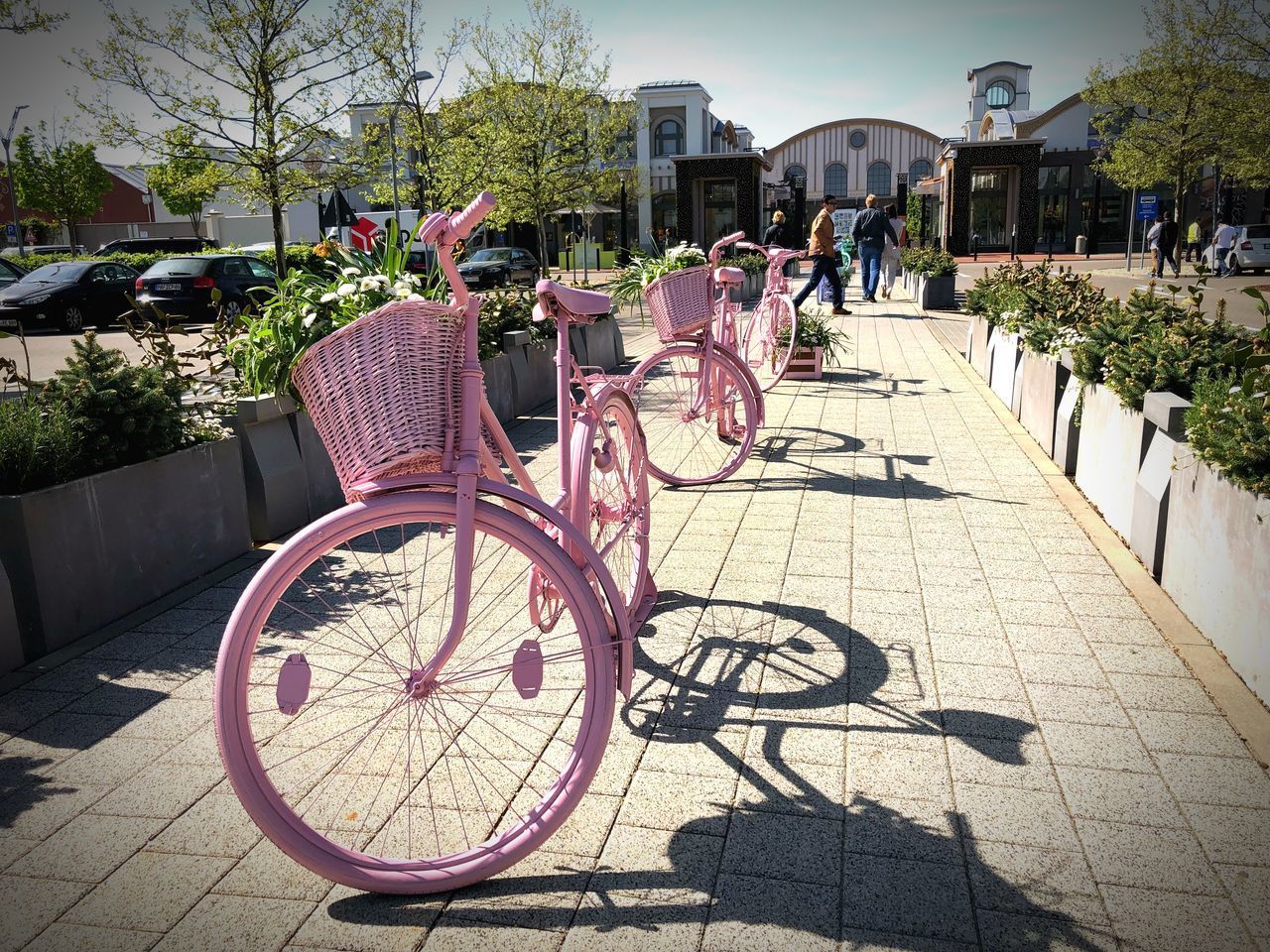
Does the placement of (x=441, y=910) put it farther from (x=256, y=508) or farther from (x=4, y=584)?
(x=256, y=508)

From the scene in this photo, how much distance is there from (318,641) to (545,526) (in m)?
1.52

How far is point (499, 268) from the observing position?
34719 mm

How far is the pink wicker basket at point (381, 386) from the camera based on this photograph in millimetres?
2266

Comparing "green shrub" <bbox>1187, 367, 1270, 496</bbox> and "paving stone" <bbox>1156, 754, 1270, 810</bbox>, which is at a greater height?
"green shrub" <bbox>1187, 367, 1270, 496</bbox>

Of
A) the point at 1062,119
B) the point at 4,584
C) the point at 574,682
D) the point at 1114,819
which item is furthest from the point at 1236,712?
the point at 1062,119

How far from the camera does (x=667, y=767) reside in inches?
Answer: 124

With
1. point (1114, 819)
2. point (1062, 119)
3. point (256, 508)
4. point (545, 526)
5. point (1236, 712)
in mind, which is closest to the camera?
point (1114, 819)

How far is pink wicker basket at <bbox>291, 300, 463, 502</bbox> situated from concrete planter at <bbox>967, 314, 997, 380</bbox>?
9.24 meters

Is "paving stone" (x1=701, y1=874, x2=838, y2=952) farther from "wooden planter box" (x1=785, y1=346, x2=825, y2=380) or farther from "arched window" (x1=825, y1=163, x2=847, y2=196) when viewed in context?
"arched window" (x1=825, y1=163, x2=847, y2=196)

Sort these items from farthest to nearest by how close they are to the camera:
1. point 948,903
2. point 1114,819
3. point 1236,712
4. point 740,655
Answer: point 740,655 → point 1236,712 → point 1114,819 → point 948,903

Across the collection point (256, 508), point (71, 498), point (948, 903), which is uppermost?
point (71, 498)

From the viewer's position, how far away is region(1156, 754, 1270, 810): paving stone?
9.52ft

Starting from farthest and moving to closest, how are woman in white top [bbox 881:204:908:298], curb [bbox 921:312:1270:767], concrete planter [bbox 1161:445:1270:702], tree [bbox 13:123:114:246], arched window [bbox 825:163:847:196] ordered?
arched window [bbox 825:163:847:196]
tree [bbox 13:123:114:246]
woman in white top [bbox 881:204:908:298]
concrete planter [bbox 1161:445:1270:702]
curb [bbox 921:312:1270:767]

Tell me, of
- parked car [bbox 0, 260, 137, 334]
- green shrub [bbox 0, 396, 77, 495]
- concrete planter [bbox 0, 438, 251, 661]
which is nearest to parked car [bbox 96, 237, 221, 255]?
parked car [bbox 0, 260, 137, 334]
